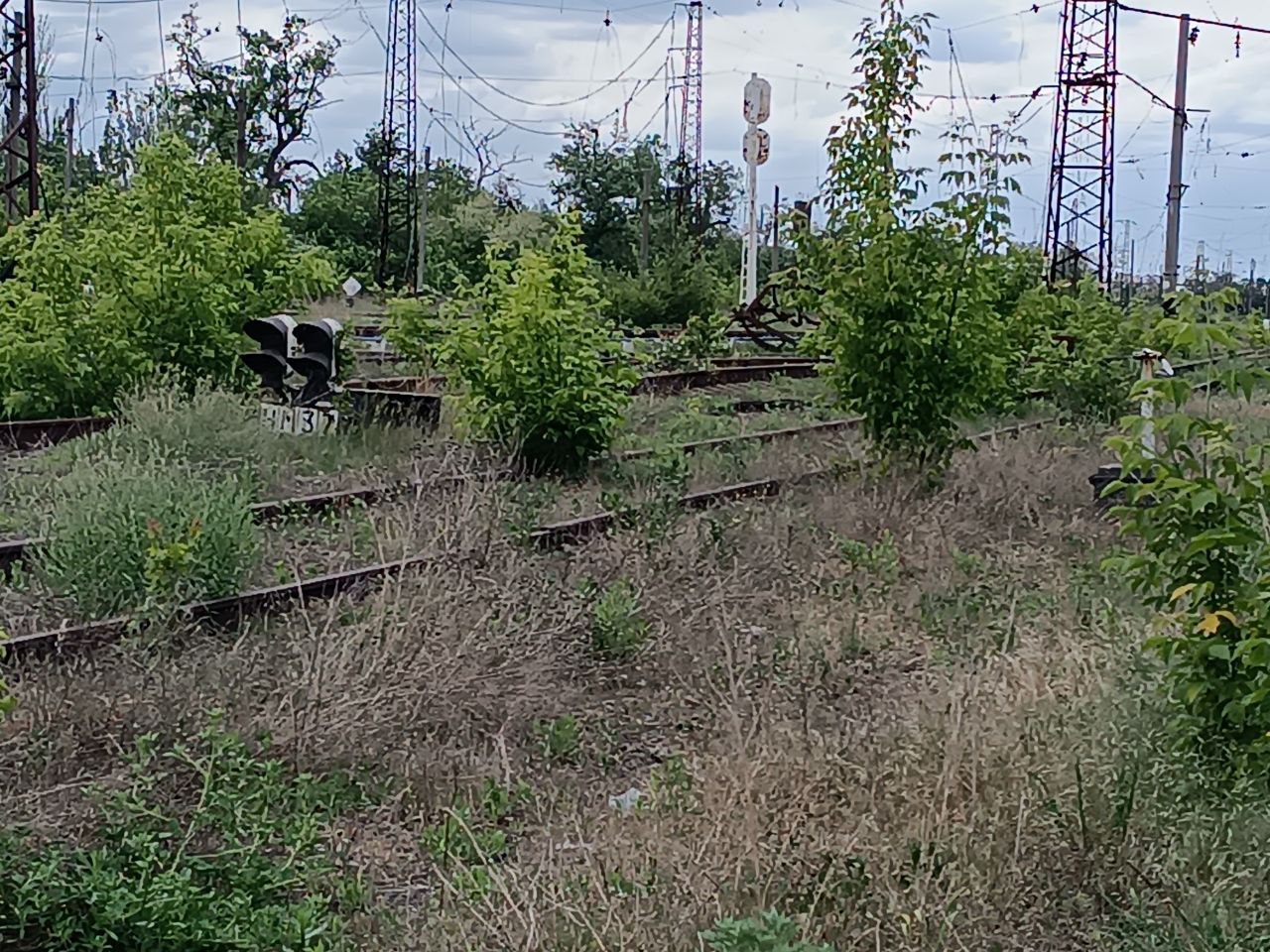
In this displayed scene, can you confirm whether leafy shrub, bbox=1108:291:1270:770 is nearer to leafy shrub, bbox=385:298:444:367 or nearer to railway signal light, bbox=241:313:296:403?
railway signal light, bbox=241:313:296:403

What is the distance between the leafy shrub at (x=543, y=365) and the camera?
10828 mm

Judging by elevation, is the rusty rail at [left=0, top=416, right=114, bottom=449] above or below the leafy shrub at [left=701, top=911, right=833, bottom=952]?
above

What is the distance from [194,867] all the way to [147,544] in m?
2.90

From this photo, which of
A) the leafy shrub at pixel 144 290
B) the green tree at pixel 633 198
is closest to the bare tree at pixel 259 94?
the green tree at pixel 633 198

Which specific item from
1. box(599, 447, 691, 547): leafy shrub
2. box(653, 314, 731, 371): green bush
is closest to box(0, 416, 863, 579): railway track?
box(599, 447, 691, 547): leafy shrub

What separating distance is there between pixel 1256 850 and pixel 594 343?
25.9 ft

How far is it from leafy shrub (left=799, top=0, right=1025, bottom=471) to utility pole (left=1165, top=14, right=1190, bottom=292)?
2044 centimetres

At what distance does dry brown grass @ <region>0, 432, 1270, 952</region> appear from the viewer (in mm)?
4004

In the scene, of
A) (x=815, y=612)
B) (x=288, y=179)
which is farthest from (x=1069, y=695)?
(x=288, y=179)

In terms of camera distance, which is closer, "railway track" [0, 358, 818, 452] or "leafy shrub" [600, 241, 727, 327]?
"railway track" [0, 358, 818, 452]

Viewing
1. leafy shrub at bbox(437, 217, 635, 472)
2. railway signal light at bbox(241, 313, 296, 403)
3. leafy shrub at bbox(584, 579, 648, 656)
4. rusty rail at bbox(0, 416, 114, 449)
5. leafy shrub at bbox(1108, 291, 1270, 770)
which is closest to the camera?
leafy shrub at bbox(1108, 291, 1270, 770)

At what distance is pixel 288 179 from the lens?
5159cm

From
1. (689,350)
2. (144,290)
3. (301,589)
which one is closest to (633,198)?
(689,350)

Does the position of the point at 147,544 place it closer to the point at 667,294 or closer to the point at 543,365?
the point at 543,365
